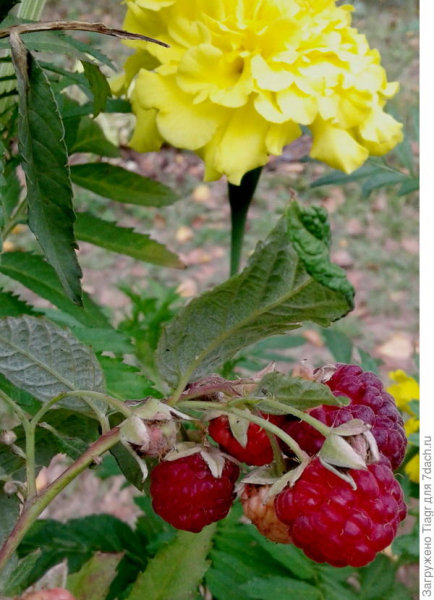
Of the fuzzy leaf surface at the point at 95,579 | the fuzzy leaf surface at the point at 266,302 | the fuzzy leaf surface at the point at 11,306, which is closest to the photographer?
the fuzzy leaf surface at the point at 266,302

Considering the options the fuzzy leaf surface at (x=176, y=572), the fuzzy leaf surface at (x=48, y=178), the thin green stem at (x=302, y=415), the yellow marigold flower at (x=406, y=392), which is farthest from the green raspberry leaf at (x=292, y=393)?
the yellow marigold flower at (x=406, y=392)

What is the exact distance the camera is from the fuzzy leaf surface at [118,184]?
68 cm

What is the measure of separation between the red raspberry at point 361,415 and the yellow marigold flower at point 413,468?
1.07ft

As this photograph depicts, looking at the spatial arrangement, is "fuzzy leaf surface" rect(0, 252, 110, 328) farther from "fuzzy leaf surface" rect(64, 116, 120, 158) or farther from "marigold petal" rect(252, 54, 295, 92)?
"marigold petal" rect(252, 54, 295, 92)

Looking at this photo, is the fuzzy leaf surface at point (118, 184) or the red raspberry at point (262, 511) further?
the fuzzy leaf surface at point (118, 184)

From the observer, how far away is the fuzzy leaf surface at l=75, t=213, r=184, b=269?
0.66 metres

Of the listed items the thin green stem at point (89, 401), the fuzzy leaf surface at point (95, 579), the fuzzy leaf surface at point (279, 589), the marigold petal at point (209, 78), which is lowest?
the fuzzy leaf surface at point (279, 589)

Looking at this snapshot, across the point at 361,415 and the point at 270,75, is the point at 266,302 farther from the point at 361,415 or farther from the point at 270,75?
the point at 270,75

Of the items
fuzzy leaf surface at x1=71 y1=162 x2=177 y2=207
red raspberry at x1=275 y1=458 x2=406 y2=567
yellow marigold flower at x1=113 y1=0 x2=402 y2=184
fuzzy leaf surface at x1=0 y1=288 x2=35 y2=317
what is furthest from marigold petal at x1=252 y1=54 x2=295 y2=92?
red raspberry at x1=275 y1=458 x2=406 y2=567

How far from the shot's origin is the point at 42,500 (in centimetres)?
32

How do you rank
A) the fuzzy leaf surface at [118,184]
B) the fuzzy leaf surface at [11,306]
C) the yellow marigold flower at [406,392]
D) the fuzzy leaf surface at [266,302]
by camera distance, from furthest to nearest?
1. the yellow marigold flower at [406,392]
2. the fuzzy leaf surface at [118,184]
3. the fuzzy leaf surface at [11,306]
4. the fuzzy leaf surface at [266,302]

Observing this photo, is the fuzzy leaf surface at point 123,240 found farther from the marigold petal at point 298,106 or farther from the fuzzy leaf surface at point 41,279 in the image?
the marigold petal at point 298,106

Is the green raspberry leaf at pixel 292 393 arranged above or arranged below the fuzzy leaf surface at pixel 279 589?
above
